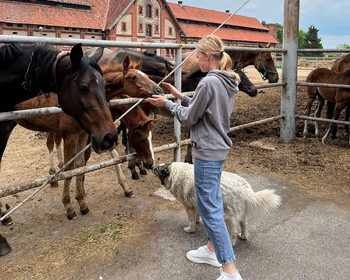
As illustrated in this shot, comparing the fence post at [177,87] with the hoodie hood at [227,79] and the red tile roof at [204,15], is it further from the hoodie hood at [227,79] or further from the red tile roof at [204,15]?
the red tile roof at [204,15]

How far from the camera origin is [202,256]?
255 centimetres

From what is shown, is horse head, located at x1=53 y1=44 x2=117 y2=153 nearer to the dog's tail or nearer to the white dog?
the white dog

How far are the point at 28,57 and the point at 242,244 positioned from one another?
2432 mm

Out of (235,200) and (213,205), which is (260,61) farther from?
(213,205)

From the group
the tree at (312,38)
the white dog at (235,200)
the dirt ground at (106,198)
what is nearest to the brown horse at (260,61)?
the dirt ground at (106,198)

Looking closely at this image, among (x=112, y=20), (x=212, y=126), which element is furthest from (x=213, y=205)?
(x=112, y=20)

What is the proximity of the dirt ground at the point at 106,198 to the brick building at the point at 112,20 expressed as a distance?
27.7m

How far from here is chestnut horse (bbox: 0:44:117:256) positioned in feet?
7.41

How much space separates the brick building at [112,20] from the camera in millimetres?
32031

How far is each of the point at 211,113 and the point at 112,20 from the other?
39388 mm

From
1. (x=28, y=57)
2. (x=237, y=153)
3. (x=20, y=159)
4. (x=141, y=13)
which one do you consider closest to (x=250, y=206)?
(x=28, y=57)

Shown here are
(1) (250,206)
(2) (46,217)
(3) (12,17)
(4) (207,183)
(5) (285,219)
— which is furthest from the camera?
(3) (12,17)

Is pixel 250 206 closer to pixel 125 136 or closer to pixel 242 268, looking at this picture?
Answer: pixel 242 268

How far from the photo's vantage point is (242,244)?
2836mm
